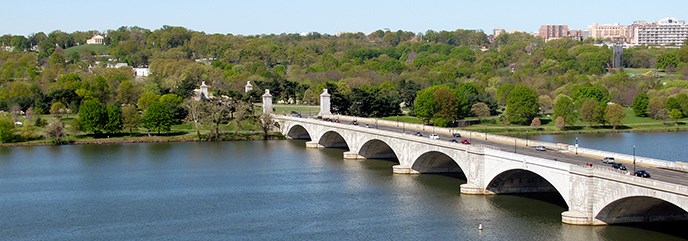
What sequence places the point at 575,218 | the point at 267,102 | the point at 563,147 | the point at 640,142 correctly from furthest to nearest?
1. the point at 267,102
2. the point at 640,142
3. the point at 563,147
4. the point at 575,218

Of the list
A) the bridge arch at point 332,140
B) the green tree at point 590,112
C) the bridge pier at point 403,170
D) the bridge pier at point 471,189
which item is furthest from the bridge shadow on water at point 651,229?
the green tree at point 590,112

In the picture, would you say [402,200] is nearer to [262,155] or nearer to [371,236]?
[371,236]

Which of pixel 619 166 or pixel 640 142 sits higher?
pixel 619 166

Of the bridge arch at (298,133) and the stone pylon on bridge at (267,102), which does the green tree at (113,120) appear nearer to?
the stone pylon on bridge at (267,102)

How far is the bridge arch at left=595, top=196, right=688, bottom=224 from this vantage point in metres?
43.7

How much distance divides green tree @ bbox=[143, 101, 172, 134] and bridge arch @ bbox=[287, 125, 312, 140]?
39.8ft

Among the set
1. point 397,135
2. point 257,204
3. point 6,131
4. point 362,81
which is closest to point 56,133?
point 6,131

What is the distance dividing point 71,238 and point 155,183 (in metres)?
17.5

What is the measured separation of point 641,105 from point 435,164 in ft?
181

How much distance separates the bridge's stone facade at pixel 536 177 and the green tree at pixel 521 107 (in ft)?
102

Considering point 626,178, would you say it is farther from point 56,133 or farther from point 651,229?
point 56,133

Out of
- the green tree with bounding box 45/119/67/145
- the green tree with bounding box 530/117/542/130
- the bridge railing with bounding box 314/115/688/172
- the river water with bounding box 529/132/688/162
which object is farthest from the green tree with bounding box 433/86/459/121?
the green tree with bounding box 45/119/67/145

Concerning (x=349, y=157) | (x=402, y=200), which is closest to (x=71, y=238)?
(x=402, y=200)

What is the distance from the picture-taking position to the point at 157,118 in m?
93.8
